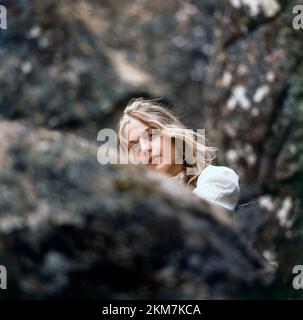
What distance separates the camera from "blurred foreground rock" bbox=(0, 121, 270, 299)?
138cm

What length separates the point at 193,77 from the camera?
422cm

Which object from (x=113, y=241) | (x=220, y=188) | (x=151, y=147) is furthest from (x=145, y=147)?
(x=113, y=241)

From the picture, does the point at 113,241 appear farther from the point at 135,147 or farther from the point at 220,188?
the point at 135,147

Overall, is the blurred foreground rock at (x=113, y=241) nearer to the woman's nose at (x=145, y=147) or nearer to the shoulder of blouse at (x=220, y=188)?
the shoulder of blouse at (x=220, y=188)

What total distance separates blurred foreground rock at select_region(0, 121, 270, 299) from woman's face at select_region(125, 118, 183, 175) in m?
0.52

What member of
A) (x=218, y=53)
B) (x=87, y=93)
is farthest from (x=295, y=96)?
(x=87, y=93)

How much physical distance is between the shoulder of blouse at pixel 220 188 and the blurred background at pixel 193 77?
107 centimetres

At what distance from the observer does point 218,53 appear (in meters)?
3.88

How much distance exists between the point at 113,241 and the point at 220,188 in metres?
0.52

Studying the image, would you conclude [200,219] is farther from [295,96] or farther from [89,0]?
[89,0]

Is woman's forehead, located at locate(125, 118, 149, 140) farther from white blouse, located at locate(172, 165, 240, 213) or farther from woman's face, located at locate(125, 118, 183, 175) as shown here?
white blouse, located at locate(172, 165, 240, 213)

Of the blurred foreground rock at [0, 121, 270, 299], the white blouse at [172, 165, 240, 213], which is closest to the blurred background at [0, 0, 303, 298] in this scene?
the white blouse at [172, 165, 240, 213]

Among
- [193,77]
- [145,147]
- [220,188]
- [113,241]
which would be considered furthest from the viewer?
[193,77]

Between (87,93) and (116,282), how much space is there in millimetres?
2584
